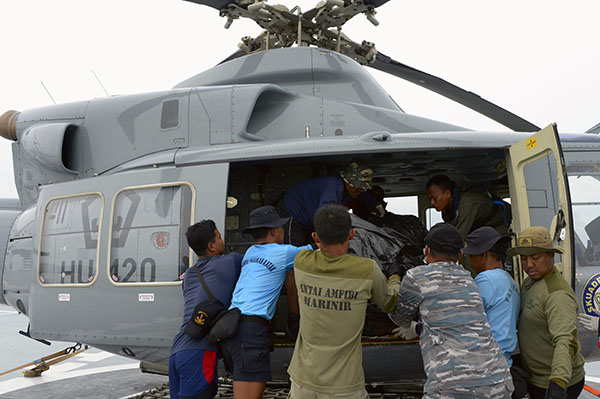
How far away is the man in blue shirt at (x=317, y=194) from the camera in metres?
3.82

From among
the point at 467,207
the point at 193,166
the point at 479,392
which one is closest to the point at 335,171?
the point at 467,207

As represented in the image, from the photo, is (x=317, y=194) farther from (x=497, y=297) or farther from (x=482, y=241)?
(x=497, y=297)

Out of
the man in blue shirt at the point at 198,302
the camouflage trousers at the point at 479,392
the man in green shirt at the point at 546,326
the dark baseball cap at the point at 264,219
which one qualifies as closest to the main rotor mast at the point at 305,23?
the dark baseball cap at the point at 264,219

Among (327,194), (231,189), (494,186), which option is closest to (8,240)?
(231,189)

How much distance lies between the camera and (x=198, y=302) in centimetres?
291

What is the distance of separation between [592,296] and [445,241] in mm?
1781

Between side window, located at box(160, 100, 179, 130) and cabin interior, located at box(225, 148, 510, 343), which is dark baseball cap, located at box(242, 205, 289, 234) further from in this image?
side window, located at box(160, 100, 179, 130)

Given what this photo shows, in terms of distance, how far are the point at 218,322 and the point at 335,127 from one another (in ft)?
7.88

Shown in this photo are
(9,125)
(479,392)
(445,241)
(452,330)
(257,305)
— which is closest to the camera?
(479,392)

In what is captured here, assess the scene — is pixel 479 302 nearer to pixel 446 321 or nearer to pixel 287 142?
pixel 446 321

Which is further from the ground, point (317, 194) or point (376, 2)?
point (376, 2)

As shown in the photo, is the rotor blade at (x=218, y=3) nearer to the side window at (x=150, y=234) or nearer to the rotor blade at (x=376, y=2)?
the rotor blade at (x=376, y=2)

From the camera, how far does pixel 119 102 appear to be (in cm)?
477

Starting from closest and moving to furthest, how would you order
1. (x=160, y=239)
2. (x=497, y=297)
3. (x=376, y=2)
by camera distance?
(x=497, y=297), (x=160, y=239), (x=376, y=2)
